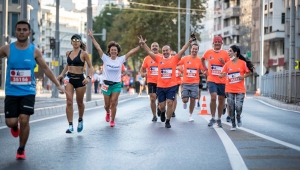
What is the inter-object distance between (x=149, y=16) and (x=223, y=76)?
223 feet

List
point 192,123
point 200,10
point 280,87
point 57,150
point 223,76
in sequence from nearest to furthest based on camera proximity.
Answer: point 57,150, point 223,76, point 192,123, point 280,87, point 200,10

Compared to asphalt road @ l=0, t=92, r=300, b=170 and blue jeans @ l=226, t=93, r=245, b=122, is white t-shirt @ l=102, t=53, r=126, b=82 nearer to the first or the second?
asphalt road @ l=0, t=92, r=300, b=170

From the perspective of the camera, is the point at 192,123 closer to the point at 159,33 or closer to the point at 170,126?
the point at 170,126

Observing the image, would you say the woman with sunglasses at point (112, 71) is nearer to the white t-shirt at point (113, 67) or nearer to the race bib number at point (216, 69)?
the white t-shirt at point (113, 67)

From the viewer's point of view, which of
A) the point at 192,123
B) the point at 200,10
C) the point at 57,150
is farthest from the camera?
the point at 200,10

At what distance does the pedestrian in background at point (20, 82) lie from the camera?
10602mm

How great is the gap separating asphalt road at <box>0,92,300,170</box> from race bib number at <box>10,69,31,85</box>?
1016mm

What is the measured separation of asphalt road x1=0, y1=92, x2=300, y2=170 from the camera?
9.75 metres

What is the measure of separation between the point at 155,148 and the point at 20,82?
7.88 ft

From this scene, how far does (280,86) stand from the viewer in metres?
42.0

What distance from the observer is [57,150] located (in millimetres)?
11586

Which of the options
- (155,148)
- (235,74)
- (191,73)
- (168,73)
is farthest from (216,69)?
(155,148)

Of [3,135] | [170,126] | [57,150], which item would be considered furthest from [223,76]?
[57,150]

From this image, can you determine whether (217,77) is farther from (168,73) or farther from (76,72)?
(76,72)
